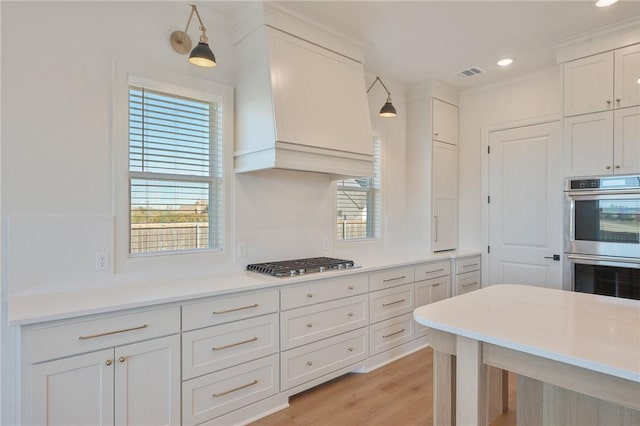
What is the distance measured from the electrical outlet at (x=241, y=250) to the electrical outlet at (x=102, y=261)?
2.96ft

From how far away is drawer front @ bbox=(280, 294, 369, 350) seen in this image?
2.54 metres

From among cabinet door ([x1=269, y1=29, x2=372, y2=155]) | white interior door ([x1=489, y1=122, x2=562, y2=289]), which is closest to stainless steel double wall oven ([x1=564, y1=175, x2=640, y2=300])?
white interior door ([x1=489, y1=122, x2=562, y2=289])

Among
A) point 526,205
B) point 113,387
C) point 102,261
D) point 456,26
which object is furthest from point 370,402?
point 456,26

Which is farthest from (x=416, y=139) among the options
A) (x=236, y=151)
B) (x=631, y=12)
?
(x=236, y=151)

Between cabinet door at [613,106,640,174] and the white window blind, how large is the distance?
3254mm

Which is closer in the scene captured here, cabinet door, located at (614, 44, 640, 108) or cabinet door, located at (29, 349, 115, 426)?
cabinet door, located at (29, 349, 115, 426)

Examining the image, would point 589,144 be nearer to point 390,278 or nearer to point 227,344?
point 390,278

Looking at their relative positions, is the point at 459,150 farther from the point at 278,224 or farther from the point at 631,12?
the point at 278,224

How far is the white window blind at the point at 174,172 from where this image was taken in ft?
7.83

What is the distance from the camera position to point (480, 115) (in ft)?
14.1

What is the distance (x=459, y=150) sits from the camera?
4484 millimetres

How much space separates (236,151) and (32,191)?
51.4 inches

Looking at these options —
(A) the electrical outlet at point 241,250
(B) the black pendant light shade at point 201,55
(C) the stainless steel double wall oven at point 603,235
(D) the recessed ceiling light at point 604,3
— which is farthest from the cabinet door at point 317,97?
(C) the stainless steel double wall oven at point 603,235

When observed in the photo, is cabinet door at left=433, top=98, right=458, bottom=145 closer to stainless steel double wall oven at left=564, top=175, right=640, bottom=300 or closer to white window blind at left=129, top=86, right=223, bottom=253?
stainless steel double wall oven at left=564, top=175, right=640, bottom=300
